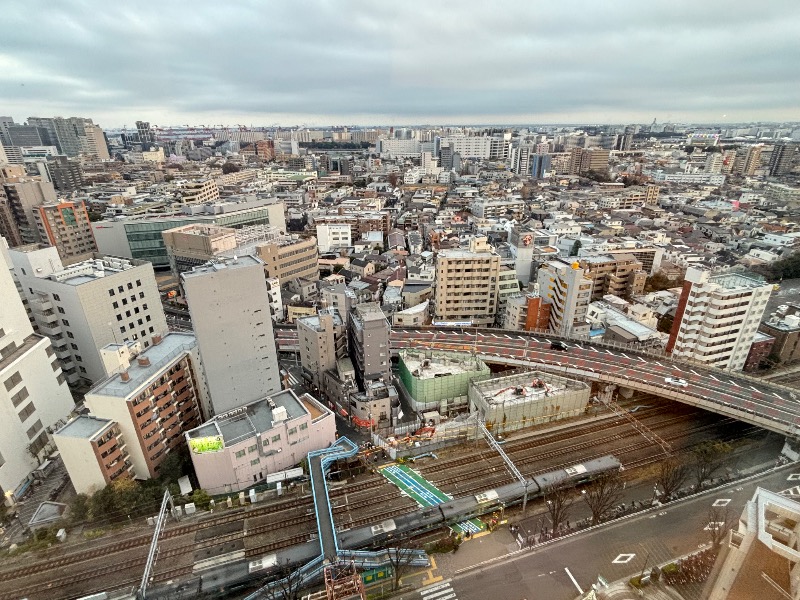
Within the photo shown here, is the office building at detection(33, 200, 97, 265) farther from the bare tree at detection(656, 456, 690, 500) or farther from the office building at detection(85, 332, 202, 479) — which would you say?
the bare tree at detection(656, 456, 690, 500)

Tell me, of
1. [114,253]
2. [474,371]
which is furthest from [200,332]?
[114,253]

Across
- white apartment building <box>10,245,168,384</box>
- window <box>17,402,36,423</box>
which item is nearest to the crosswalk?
window <box>17,402,36,423</box>

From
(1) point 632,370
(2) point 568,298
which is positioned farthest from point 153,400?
(1) point 632,370

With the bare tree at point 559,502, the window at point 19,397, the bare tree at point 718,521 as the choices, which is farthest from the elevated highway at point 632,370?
the window at point 19,397

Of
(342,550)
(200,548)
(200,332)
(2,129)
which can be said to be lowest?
(200,548)

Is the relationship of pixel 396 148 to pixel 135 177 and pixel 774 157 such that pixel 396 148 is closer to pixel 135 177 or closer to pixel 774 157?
pixel 135 177

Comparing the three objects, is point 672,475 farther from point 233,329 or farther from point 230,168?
point 230,168

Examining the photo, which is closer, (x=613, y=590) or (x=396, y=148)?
(x=613, y=590)
